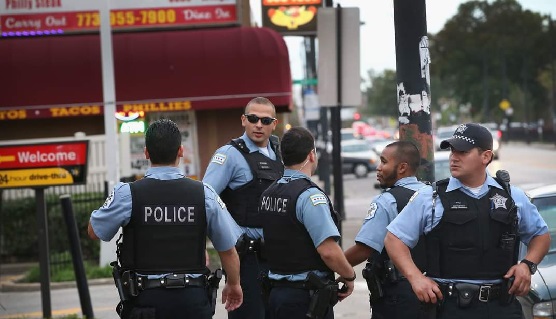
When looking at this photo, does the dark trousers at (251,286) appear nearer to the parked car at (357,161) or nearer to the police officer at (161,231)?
the police officer at (161,231)

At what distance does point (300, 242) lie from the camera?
253 inches

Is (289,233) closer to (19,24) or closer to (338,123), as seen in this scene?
(338,123)

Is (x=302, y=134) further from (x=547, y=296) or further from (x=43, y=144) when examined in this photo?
(x=43, y=144)

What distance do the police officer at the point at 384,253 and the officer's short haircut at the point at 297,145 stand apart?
0.51 meters

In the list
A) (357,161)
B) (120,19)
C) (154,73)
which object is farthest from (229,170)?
(357,161)

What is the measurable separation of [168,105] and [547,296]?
1429 centimetres

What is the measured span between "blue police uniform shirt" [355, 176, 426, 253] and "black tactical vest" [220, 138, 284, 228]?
181 cm

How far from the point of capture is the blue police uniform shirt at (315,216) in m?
6.23

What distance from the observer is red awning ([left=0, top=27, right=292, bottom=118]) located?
21062mm

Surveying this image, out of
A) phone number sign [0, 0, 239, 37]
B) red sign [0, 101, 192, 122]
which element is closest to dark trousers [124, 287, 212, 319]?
red sign [0, 101, 192, 122]

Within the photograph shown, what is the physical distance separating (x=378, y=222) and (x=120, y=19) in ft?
53.8

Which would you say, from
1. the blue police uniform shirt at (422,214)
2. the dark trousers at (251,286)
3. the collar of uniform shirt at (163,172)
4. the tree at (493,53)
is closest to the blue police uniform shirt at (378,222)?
the blue police uniform shirt at (422,214)

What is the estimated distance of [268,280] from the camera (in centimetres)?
664

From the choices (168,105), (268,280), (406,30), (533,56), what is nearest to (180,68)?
(168,105)
